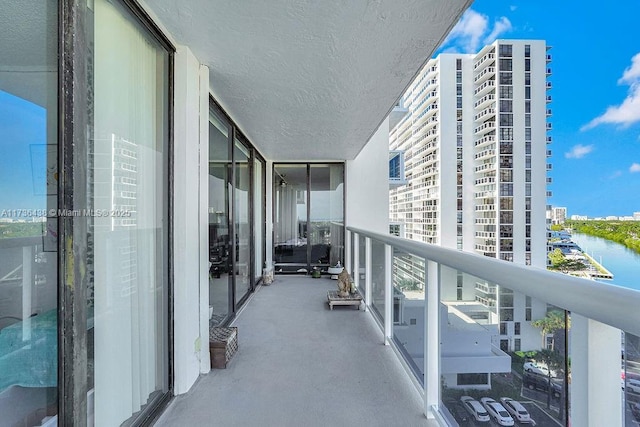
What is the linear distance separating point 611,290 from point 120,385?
1916 millimetres

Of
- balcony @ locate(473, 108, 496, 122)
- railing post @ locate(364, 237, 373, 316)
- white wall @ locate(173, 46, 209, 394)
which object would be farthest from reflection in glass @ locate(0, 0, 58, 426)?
balcony @ locate(473, 108, 496, 122)

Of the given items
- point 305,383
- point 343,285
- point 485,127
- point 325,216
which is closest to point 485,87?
point 485,127

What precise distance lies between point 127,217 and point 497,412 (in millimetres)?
1903

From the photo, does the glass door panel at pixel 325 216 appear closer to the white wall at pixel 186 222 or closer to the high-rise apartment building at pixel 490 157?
the high-rise apartment building at pixel 490 157

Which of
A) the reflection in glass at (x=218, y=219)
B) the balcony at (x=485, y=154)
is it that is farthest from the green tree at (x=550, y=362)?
the balcony at (x=485, y=154)

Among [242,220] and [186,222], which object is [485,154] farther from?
[186,222]

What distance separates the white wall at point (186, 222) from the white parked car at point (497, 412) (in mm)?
1750

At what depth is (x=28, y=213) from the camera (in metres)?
1.04

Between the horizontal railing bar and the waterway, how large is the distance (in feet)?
2.72

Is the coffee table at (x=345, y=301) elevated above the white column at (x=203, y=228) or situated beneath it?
situated beneath

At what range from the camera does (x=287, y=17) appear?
5.47ft

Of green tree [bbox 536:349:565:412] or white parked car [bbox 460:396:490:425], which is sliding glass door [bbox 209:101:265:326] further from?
green tree [bbox 536:349:565:412]

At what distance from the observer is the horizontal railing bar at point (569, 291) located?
2.08 feet

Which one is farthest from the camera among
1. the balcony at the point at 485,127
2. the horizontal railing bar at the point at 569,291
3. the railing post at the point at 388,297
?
the balcony at the point at 485,127
